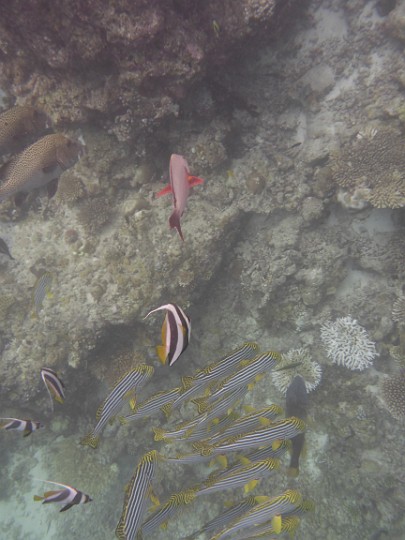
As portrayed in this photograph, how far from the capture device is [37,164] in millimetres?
3838

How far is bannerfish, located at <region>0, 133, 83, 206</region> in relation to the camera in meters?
3.81

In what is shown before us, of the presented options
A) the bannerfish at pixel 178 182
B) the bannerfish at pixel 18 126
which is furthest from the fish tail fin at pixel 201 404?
the bannerfish at pixel 18 126

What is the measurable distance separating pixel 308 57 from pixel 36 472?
31.7 feet

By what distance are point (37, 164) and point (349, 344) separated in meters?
5.50

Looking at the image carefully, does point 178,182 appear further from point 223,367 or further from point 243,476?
point 243,476

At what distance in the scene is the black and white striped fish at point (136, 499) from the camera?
10.5 ft

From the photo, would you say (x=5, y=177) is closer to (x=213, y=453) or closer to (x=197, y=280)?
(x=197, y=280)

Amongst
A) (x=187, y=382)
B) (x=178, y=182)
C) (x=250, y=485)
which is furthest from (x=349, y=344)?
(x=178, y=182)

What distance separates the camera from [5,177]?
382cm

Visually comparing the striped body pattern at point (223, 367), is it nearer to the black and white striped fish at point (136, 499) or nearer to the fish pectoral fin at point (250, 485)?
the black and white striped fish at point (136, 499)

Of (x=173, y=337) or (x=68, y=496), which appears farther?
(x=68, y=496)

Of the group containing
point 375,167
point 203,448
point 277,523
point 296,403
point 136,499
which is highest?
point 375,167

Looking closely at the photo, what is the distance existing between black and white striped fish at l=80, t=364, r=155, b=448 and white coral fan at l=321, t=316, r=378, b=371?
148 inches

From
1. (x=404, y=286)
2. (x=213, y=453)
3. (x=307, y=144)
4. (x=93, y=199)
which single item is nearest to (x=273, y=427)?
(x=213, y=453)
